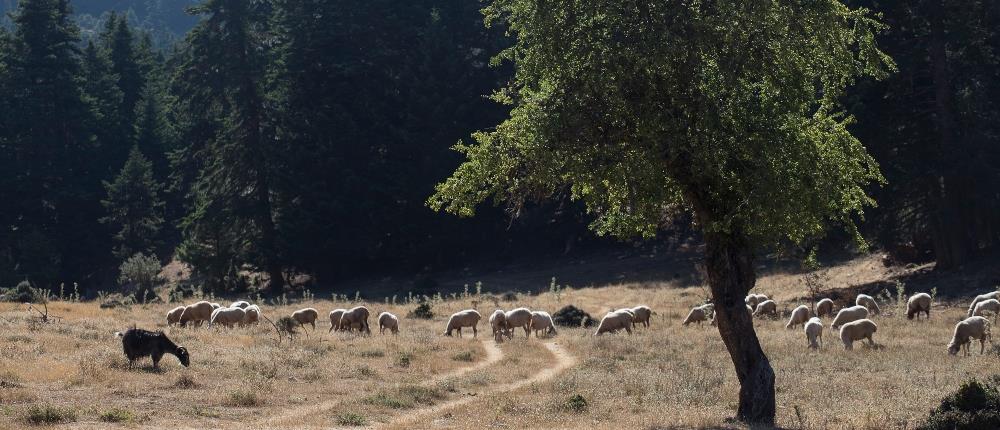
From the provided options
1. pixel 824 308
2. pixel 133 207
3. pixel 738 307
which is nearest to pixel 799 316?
pixel 824 308

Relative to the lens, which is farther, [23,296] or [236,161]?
[236,161]

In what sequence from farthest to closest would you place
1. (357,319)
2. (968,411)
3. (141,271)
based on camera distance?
(141,271)
(357,319)
(968,411)

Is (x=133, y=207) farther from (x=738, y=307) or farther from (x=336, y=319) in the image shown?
(x=738, y=307)

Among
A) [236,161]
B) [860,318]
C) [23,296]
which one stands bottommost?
[860,318]

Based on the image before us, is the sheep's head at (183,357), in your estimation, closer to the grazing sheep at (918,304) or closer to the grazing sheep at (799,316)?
the grazing sheep at (799,316)

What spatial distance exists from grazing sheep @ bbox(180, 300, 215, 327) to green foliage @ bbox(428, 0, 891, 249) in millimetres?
18621

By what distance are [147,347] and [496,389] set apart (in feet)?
22.2

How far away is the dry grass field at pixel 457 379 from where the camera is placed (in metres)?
17.0

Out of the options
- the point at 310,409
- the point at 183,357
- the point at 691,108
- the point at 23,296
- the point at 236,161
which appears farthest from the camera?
the point at 236,161

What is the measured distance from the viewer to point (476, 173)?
17.5 meters

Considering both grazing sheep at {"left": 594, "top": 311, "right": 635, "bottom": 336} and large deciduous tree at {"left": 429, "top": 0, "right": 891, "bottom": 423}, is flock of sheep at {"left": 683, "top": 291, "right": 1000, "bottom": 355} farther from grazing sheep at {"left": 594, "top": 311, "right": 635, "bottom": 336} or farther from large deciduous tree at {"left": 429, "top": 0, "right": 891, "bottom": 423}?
large deciduous tree at {"left": 429, "top": 0, "right": 891, "bottom": 423}

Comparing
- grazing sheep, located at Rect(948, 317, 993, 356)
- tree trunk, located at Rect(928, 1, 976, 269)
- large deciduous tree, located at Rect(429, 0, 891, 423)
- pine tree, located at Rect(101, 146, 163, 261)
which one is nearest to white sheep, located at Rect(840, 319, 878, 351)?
grazing sheep, located at Rect(948, 317, 993, 356)

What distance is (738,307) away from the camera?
57.2 ft

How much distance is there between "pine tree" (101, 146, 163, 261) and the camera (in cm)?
6712
